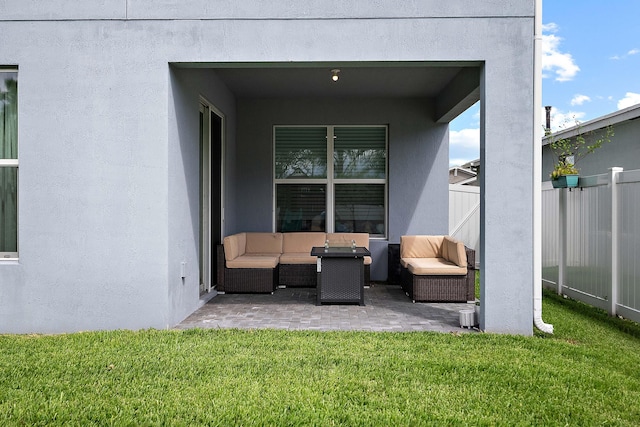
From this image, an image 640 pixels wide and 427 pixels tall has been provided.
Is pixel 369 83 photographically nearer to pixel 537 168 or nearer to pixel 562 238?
pixel 537 168

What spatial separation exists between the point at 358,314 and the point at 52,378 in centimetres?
348

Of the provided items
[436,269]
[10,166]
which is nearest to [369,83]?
[436,269]

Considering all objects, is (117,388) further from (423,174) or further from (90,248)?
(423,174)

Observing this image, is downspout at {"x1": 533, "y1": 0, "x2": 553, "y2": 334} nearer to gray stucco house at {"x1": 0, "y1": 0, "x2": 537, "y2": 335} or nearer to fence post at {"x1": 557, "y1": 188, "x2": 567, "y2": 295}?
gray stucco house at {"x1": 0, "y1": 0, "x2": 537, "y2": 335}

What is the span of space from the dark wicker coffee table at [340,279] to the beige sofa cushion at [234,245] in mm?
1572

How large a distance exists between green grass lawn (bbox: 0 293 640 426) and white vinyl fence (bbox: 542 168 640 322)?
3.26ft

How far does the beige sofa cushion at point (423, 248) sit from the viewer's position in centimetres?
846

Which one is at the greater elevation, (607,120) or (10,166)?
(607,120)

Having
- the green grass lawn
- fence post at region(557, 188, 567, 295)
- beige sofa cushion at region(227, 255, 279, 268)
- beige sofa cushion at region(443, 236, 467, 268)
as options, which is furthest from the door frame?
fence post at region(557, 188, 567, 295)

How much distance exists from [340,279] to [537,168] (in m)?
2.84

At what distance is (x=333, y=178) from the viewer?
9.47m

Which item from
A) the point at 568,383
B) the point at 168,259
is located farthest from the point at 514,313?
the point at 168,259

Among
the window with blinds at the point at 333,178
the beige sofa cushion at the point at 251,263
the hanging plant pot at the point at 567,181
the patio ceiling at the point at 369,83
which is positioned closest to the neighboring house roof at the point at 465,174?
the window with blinds at the point at 333,178

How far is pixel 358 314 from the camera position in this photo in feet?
20.6
